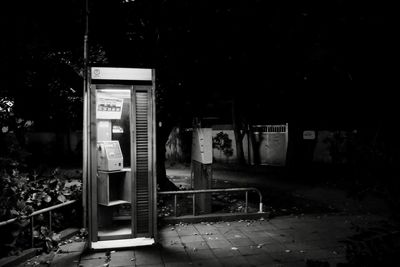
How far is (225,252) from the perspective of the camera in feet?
19.9

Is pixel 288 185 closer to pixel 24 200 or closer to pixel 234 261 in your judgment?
pixel 234 261

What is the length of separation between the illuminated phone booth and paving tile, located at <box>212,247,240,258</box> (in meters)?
1.19

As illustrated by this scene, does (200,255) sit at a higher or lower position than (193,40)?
lower

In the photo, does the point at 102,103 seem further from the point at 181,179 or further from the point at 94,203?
the point at 181,179

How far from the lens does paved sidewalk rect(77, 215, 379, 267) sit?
5660 mm

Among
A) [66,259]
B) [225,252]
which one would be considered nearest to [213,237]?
[225,252]

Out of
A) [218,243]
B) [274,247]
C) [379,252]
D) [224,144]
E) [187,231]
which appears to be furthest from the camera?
[224,144]

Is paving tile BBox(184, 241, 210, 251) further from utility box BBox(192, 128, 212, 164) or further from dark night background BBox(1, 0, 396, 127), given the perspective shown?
dark night background BBox(1, 0, 396, 127)

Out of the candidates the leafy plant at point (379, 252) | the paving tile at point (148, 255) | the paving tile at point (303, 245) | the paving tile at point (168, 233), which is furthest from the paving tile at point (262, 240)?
the leafy plant at point (379, 252)

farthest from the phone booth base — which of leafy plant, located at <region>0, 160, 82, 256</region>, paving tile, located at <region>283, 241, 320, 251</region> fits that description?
paving tile, located at <region>283, 241, 320, 251</region>

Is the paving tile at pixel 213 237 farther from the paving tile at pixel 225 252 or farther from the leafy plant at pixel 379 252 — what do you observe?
the leafy plant at pixel 379 252

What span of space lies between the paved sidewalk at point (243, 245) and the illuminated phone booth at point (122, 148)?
1.38 ft

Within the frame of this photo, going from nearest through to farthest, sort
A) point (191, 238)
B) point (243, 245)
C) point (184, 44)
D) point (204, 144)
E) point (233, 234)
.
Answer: point (243, 245) → point (191, 238) → point (233, 234) → point (204, 144) → point (184, 44)

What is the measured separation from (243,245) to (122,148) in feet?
9.45
